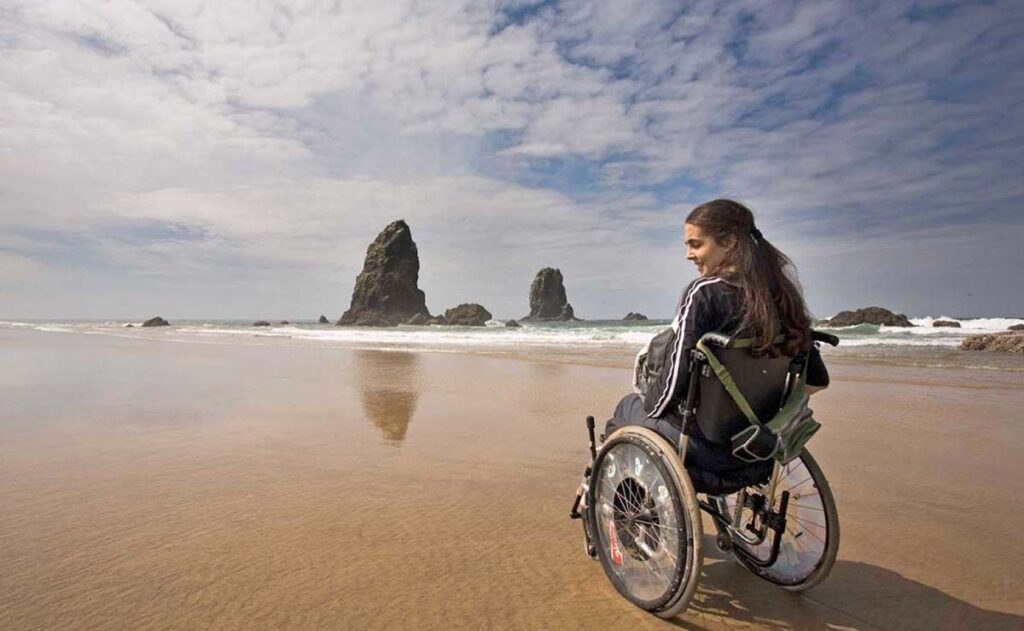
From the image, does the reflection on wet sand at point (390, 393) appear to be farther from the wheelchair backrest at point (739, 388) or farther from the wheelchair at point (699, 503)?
the wheelchair backrest at point (739, 388)

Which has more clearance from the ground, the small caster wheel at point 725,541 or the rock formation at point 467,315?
the rock formation at point 467,315

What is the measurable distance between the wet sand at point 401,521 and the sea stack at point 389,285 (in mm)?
79926

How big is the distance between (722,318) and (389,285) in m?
88.9

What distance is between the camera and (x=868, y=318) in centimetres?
3909

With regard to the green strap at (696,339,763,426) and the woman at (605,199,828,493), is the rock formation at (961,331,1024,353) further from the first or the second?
the green strap at (696,339,763,426)

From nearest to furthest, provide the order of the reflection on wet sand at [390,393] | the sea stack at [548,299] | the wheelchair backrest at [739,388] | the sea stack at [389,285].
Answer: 1. the wheelchair backrest at [739,388]
2. the reflection on wet sand at [390,393]
3. the sea stack at [389,285]
4. the sea stack at [548,299]

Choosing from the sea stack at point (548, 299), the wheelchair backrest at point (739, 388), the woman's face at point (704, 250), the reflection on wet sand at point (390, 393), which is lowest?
the reflection on wet sand at point (390, 393)

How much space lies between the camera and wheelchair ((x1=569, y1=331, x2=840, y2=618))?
2092 mm

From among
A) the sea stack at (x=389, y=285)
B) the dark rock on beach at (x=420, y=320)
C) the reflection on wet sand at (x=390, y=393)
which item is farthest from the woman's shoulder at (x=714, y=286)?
the sea stack at (x=389, y=285)

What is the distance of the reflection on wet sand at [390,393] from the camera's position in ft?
20.6

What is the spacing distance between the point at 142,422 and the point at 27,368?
8109 millimetres

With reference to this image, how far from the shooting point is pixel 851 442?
222 inches

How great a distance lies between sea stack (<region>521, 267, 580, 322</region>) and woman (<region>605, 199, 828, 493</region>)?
113899mm

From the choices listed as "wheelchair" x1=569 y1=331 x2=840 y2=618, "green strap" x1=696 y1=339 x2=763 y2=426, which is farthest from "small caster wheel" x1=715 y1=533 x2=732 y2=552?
"green strap" x1=696 y1=339 x2=763 y2=426
